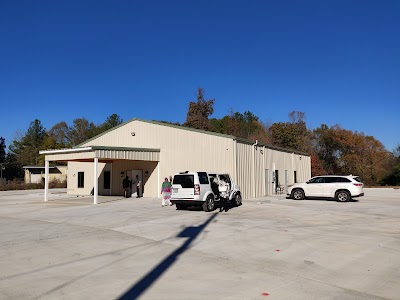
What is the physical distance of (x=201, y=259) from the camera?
299 inches

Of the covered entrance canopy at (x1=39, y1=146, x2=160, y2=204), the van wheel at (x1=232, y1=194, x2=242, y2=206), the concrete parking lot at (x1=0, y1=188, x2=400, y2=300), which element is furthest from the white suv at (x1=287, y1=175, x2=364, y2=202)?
the covered entrance canopy at (x1=39, y1=146, x2=160, y2=204)

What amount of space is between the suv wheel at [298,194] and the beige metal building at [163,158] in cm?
263

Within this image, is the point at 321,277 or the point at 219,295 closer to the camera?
the point at 219,295

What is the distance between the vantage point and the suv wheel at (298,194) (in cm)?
2377

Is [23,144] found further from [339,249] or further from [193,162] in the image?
[339,249]

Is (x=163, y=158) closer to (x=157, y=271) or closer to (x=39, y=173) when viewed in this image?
(x=157, y=271)

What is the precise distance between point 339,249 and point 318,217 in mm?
6192

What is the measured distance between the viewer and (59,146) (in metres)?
→ 79.2

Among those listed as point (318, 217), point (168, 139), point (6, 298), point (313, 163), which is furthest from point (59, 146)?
point (6, 298)

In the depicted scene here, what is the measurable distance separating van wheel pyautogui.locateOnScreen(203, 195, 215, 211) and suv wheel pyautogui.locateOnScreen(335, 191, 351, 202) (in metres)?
9.71

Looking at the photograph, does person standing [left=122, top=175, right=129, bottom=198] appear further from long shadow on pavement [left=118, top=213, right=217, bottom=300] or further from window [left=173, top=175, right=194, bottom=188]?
long shadow on pavement [left=118, top=213, right=217, bottom=300]

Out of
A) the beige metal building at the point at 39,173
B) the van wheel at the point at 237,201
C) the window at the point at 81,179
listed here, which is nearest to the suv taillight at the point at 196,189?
the van wheel at the point at 237,201

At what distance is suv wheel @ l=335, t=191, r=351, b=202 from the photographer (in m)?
21.9

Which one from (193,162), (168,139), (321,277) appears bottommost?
(321,277)
